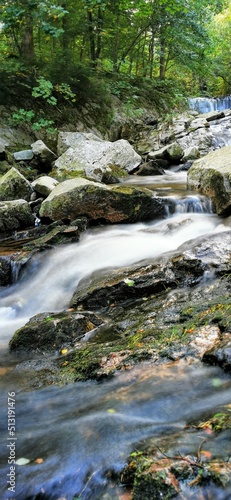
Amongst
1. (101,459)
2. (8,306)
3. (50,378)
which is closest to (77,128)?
(8,306)

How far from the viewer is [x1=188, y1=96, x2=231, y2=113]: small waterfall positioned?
19.5 metres

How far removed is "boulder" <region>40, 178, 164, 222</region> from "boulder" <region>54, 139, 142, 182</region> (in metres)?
2.83

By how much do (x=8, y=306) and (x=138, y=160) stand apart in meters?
7.36

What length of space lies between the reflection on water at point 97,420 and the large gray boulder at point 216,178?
4.04 metres

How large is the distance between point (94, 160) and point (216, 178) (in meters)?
4.78

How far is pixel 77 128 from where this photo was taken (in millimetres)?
13055

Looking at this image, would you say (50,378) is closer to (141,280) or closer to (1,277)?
(141,280)

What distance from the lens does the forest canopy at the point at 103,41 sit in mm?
12266

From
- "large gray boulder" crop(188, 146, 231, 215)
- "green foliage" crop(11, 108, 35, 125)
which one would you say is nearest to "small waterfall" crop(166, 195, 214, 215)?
"large gray boulder" crop(188, 146, 231, 215)

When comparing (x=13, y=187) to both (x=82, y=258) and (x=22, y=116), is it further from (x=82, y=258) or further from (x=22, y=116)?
(x=22, y=116)

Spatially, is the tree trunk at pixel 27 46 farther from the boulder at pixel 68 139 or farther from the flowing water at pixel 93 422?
the flowing water at pixel 93 422

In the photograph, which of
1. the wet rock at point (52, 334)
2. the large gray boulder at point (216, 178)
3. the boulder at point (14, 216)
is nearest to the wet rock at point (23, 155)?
the boulder at point (14, 216)

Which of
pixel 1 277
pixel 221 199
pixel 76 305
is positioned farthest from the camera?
pixel 221 199

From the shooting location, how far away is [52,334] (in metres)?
3.48
